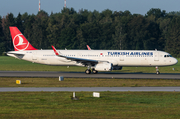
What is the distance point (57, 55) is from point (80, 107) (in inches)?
1002

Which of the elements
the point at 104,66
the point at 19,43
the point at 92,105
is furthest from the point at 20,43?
the point at 92,105

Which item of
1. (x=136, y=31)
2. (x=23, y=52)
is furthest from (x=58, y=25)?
(x=23, y=52)

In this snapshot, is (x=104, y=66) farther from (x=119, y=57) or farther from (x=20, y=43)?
(x=20, y=43)

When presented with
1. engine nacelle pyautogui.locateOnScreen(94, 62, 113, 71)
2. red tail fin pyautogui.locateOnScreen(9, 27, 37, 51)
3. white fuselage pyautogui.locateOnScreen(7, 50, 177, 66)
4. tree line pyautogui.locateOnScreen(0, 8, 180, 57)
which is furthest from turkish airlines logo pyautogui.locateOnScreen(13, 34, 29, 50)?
tree line pyautogui.locateOnScreen(0, 8, 180, 57)

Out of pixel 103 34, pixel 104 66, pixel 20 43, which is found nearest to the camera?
pixel 104 66

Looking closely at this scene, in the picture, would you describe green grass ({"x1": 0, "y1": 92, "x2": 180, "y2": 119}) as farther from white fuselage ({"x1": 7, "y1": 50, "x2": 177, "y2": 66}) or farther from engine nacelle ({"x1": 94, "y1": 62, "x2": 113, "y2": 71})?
white fuselage ({"x1": 7, "y1": 50, "x2": 177, "y2": 66})

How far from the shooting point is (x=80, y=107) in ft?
56.7

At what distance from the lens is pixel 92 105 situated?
18.0 meters

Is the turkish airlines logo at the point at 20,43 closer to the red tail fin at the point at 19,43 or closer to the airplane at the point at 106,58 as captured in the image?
the red tail fin at the point at 19,43

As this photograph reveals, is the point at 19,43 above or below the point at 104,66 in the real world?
above

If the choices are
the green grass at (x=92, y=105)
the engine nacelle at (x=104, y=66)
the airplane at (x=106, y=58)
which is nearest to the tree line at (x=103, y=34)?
the airplane at (x=106, y=58)

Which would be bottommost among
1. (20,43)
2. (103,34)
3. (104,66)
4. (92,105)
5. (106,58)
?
(92,105)

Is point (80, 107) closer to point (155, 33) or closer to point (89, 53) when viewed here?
point (89, 53)

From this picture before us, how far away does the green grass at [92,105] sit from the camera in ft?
50.2
